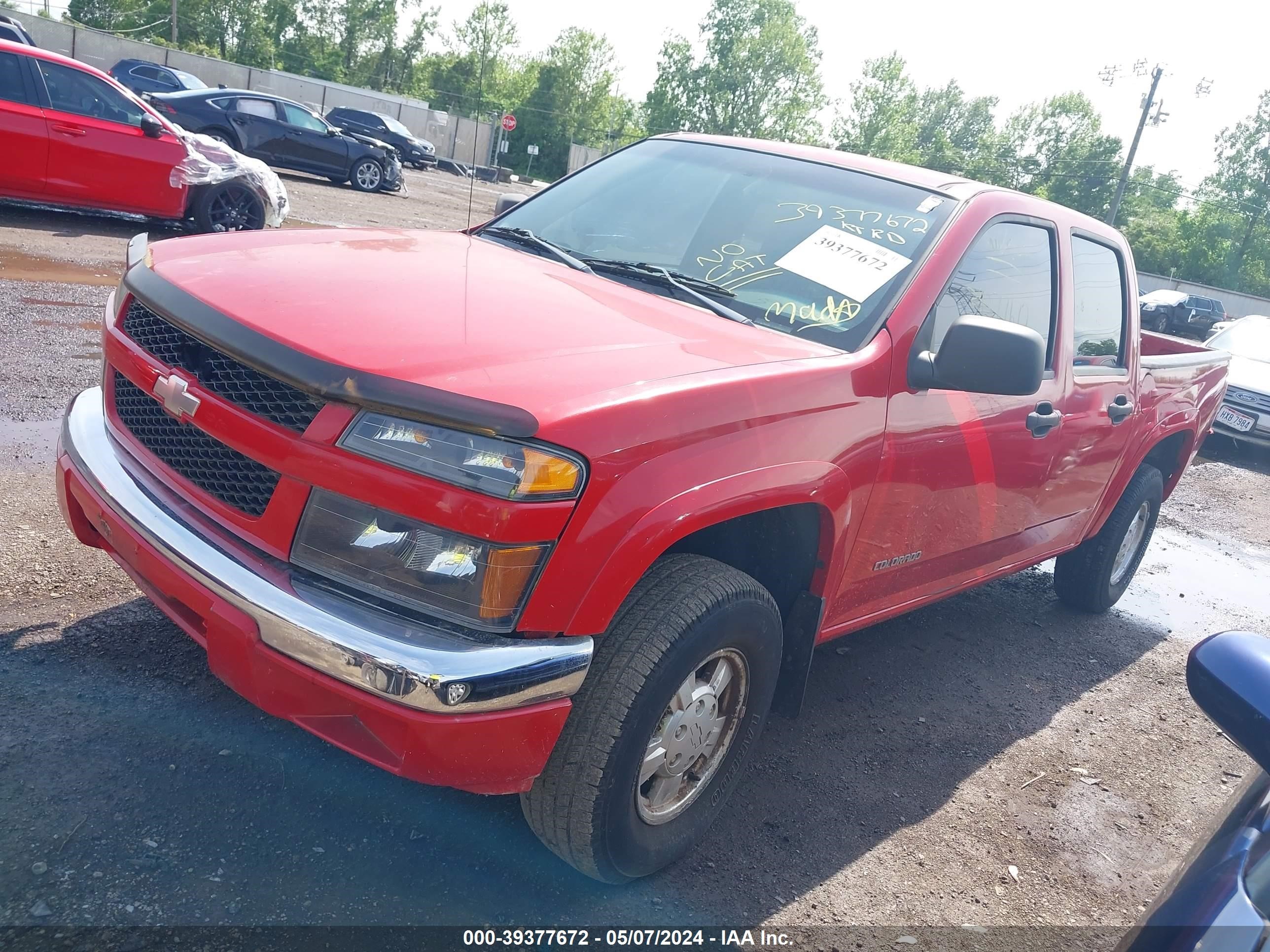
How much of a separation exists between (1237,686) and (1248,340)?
1285cm

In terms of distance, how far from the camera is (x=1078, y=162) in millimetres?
78812

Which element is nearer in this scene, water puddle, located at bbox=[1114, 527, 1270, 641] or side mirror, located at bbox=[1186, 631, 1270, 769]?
side mirror, located at bbox=[1186, 631, 1270, 769]

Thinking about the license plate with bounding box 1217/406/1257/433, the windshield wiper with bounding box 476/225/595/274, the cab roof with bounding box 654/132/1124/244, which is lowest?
the license plate with bounding box 1217/406/1257/433

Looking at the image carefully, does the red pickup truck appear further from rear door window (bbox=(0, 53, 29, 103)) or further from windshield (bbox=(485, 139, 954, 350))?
rear door window (bbox=(0, 53, 29, 103))

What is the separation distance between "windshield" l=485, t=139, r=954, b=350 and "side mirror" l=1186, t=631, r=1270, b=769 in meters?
1.34

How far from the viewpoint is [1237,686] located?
5.22 ft

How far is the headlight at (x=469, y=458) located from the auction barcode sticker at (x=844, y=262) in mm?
1367

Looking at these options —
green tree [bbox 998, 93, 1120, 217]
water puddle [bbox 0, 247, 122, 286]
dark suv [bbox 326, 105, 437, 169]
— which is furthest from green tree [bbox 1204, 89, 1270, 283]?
water puddle [bbox 0, 247, 122, 286]

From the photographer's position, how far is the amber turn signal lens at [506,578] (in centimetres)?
196

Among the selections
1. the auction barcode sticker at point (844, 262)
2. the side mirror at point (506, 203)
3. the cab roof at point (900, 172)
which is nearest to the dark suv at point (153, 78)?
the side mirror at point (506, 203)

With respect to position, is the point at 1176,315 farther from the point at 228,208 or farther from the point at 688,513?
the point at 688,513

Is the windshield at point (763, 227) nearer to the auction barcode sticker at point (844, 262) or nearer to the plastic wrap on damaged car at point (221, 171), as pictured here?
the auction barcode sticker at point (844, 262)

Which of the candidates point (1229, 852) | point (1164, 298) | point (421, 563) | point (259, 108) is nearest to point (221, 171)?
point (421, 563)

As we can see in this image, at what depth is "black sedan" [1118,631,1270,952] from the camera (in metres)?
1.38
